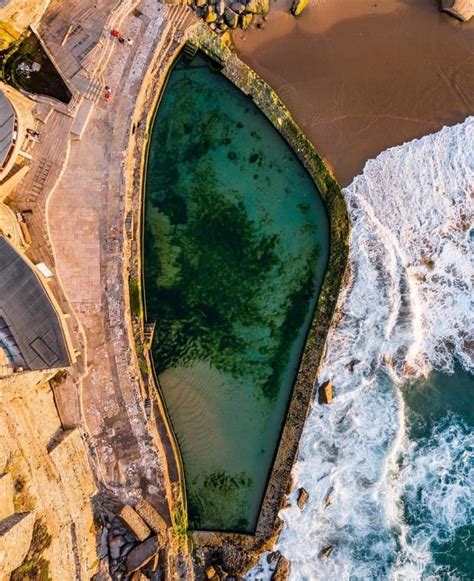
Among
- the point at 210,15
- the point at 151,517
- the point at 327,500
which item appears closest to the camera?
the point at 151,517

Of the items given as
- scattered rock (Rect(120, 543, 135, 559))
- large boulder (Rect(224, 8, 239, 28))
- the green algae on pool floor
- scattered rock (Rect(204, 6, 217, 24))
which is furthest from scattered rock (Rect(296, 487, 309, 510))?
scattered rock (Rect(204, 6, 217, 24))

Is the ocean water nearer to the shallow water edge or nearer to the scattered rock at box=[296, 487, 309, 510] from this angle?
the scattered rock at box=[296, 487, 309, 510]

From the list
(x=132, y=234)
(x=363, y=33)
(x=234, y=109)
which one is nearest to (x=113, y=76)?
(x=234, y=109)

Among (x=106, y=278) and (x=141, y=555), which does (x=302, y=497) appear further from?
(x=106, y=278)

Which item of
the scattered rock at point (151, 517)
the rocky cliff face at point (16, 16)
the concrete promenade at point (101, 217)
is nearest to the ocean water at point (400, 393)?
the scattered rock at point (151, 517)

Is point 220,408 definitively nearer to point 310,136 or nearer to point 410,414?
point 410,414

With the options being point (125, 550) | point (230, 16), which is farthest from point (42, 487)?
point (230, 16)
